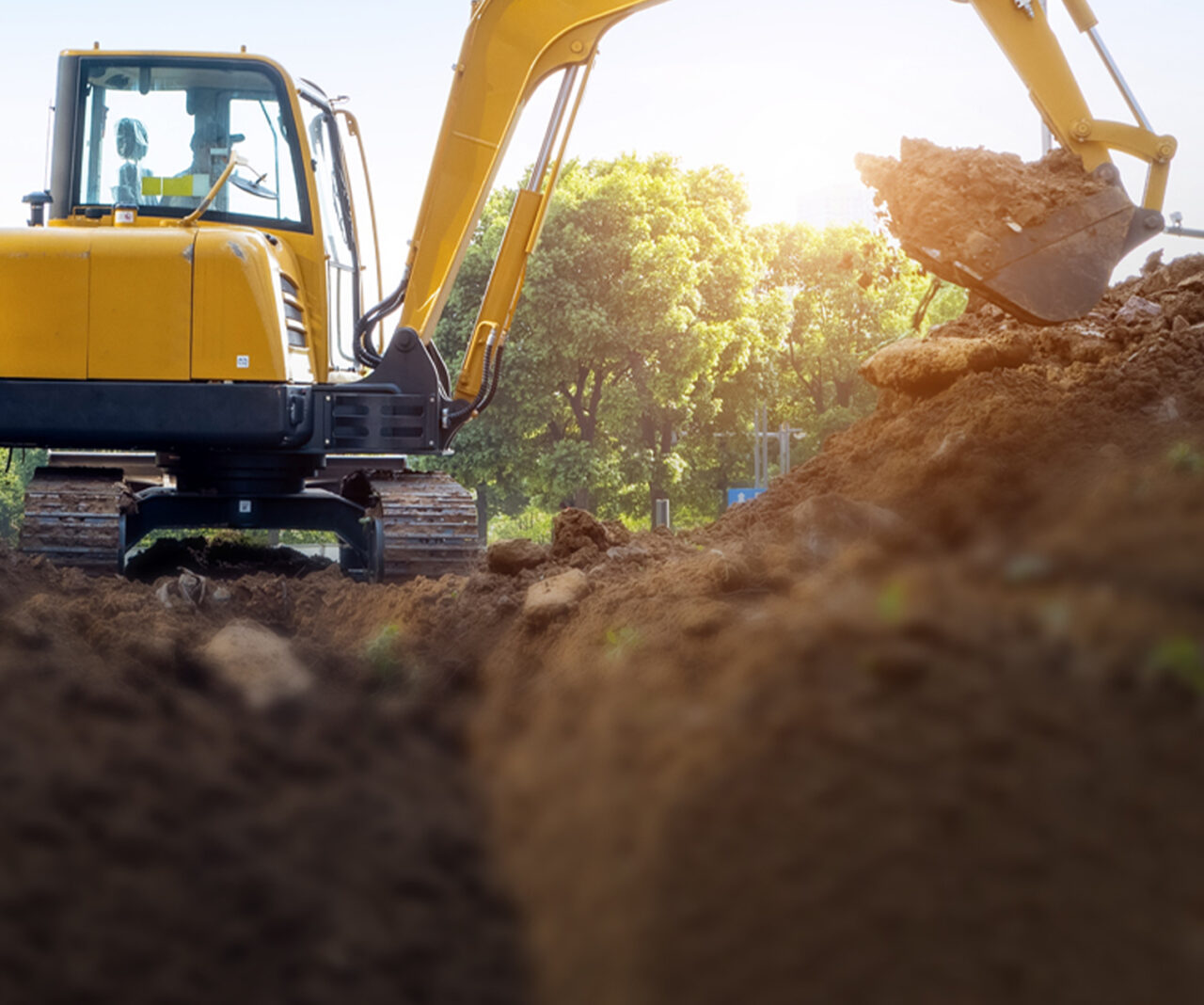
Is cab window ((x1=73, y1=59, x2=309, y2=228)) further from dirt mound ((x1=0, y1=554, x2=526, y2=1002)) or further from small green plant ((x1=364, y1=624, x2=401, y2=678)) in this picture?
dirt mound ((x1=0, y1=554, x2=526, y2=1002))

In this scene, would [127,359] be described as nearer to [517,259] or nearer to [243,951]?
[517,259]

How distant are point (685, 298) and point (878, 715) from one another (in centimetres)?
2915

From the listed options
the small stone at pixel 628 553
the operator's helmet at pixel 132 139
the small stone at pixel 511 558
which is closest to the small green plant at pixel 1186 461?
the small stone at pixel 628 553

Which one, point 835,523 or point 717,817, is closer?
point 717,817

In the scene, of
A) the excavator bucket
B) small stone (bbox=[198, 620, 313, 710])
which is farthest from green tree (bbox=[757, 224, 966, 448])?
small stone (bbox=[198, 620, 313, 710])

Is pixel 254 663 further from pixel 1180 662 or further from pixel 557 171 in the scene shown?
pixel 557 171

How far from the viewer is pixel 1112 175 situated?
739 centimetres

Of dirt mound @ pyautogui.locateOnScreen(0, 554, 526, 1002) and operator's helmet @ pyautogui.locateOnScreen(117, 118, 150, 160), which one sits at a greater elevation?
operator's helmet @ pyautogui.locateOnScreen(117, 118, 150, 160)

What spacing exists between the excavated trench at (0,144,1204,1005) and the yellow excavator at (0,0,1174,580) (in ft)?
15.1

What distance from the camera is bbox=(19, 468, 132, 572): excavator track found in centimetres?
757

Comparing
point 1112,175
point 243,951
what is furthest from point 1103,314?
point 243,951

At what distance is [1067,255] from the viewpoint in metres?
7.16

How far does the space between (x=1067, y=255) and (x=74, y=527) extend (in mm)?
6676

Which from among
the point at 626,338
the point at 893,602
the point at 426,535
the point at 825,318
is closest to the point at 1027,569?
the point at 893,602
